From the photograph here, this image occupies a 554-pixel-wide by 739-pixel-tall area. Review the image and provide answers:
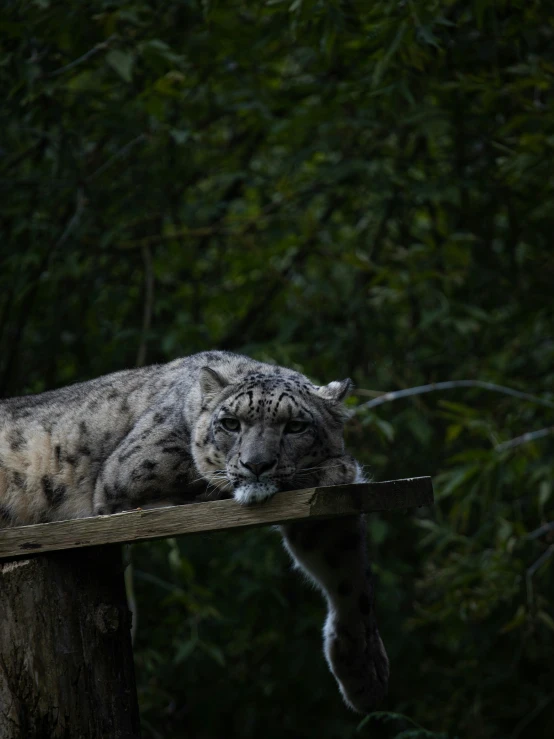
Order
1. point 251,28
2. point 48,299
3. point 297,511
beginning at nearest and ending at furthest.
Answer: point 297,511 → point 251,28 → point 48,299

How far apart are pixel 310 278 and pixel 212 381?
5185mm

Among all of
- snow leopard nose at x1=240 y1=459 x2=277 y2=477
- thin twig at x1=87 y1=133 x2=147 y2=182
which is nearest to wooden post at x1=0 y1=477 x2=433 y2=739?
snow leopard nose at x1=240 y1=459 x2=277 y2=477

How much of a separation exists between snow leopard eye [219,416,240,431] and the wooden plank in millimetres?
523

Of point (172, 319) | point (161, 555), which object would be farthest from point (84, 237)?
point (161, 555)

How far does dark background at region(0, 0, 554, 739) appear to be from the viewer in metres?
7.04

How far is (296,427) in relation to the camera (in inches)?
160

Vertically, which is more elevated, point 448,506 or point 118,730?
point 118,730

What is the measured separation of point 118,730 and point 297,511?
1.08 meters

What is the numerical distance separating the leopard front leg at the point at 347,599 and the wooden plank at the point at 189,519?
752 mm

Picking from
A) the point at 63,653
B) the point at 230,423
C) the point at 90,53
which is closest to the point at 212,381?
the point at 230,423

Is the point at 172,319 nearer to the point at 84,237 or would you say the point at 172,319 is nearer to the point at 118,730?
the point at 84,237

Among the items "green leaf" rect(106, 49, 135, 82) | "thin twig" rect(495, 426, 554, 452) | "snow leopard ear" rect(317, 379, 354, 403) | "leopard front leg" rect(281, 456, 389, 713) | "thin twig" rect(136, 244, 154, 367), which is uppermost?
"green leaf" rect(106, 49, 135, 82)

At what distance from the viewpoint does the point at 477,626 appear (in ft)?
28.8

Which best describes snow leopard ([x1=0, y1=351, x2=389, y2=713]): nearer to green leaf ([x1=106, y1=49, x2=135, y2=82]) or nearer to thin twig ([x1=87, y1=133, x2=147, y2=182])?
green leaf ([x1=106, y1=49, x2=135, y2=82])
